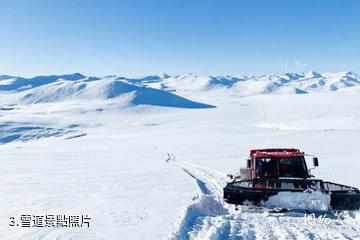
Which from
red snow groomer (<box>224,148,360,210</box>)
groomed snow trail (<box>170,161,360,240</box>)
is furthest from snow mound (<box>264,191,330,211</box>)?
groomed snow trail (<box>170,161,360,240</box>)

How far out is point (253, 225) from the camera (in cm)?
891

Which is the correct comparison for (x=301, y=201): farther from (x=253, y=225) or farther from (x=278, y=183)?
(x=253, y=225)

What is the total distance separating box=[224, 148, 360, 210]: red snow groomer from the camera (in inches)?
412

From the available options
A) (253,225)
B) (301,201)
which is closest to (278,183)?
(301,201)

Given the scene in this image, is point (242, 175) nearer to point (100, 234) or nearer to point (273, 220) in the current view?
point (273, 220)

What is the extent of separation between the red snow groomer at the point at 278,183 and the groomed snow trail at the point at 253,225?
1.14ft

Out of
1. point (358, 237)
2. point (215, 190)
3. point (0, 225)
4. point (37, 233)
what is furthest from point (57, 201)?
point (358, 237)

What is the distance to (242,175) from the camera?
14.3m

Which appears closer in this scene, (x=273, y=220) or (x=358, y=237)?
(x=358, y=237)

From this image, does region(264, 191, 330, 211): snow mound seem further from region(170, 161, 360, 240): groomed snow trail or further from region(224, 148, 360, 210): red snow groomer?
region(170, 161, 360, 240): groomed snow trail

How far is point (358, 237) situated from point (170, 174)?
14001 mm

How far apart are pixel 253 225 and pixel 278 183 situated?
311 centimetres

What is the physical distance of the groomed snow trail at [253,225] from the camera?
312 inches

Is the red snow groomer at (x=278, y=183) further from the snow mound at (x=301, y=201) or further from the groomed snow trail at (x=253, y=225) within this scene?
the groomed snow trail at (x=253, y=225)
